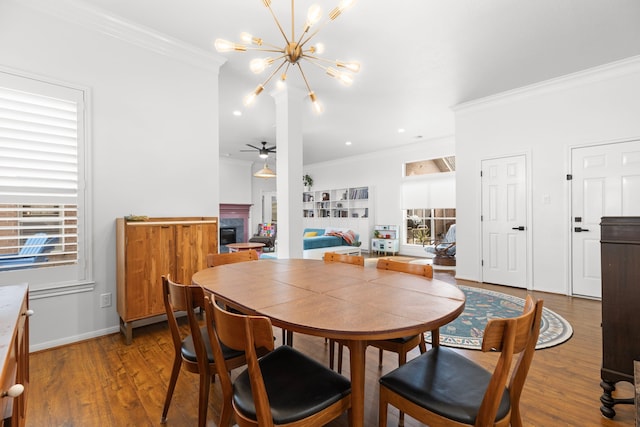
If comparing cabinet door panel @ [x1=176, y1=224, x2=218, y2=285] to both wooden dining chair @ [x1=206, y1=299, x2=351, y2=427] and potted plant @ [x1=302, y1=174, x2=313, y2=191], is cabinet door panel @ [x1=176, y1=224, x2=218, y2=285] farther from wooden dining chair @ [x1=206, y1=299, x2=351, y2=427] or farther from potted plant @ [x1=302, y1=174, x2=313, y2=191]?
potted plant @ [x1=302, y1=174, x2=313, y2=191]

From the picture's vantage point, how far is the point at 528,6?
Answer: 260 cm

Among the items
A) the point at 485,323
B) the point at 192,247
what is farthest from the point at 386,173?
the point at 192,247

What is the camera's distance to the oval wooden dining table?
1083mm

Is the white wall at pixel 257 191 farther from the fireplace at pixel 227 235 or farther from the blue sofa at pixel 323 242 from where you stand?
the blue sofa at pixel 323 242

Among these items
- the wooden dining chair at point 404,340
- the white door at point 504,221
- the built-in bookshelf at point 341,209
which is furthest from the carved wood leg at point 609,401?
the built-in bookshelf at point 341,209

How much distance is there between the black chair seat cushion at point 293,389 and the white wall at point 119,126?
7.42 feet

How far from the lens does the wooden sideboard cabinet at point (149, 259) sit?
2555 millimetres

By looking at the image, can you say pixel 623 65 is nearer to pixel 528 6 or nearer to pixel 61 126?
pixel 528 6

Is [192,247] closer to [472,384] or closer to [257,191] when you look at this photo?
[472,384]

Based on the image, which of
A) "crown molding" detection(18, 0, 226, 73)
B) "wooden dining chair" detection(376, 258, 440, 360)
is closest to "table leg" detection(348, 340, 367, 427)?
"wooden dining chair" detection(376, 258, 440, 360)

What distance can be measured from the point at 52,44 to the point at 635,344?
182 inches

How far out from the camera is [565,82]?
3.95 m

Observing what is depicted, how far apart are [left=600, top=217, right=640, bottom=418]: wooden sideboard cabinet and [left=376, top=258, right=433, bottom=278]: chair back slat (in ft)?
3.20

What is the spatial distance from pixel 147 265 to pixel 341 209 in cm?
719
